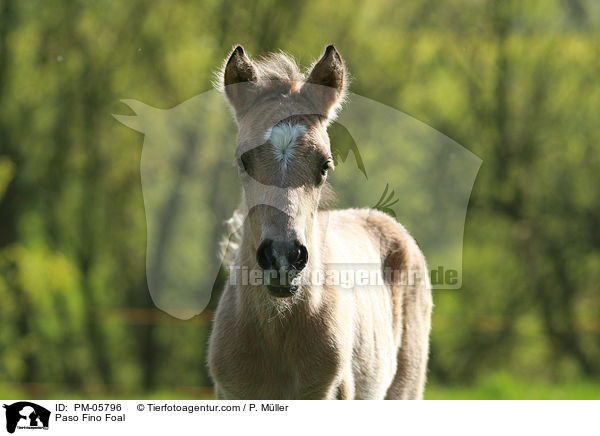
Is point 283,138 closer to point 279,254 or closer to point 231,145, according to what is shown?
point 279,254

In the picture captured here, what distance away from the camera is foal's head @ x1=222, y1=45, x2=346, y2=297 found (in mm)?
3318

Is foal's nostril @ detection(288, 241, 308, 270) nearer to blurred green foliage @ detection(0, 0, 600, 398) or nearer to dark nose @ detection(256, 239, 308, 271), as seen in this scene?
dark nose @ detection(256, 239, 308, 271)

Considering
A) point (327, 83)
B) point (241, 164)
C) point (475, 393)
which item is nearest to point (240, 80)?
point (327, 83)

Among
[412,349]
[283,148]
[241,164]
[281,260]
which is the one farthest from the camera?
[412,349]

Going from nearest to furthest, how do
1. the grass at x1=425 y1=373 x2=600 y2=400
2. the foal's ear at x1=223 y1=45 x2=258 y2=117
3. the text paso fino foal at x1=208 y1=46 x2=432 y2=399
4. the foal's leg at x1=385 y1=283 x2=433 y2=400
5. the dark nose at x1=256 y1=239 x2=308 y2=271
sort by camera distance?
the dark nose at x1=256 y1=239 x2=308 y2=271 < the text paso fino foal at x1=208 y1=46 x2=432 y2=399 < the foal's ear at x1=223 y1=45 x2=258 y2=117 < the foal's leg at x1=385 y1=283 x2=433 y2=400 < the grass at x1=425 y1=373 x2=600 y2=400

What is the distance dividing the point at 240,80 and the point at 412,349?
266 centimetres

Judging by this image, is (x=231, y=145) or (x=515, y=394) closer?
(x=515, y=394)

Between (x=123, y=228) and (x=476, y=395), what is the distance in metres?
7.34

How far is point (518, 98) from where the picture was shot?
516 inches

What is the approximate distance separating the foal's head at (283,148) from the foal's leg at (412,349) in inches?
77.3

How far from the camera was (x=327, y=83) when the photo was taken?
13.2 ft
